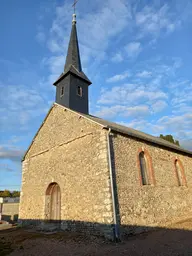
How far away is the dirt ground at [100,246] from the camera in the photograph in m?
5.72

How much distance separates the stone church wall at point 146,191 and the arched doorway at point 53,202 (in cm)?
430

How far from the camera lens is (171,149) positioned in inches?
497

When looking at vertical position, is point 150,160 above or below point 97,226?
above

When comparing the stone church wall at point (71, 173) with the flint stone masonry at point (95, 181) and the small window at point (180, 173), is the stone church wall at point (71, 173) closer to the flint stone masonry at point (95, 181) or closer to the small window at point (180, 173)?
the flint stone masonry at point (95, 181)

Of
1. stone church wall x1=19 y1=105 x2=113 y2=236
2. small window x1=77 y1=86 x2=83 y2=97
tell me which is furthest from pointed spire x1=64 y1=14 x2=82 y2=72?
stone church wall x1=19 y1=105 x2=113 y2=236

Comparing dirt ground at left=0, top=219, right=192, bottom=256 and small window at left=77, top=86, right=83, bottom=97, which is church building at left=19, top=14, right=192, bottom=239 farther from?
dirt ground at left=0, top=219, right=192, bottom=256

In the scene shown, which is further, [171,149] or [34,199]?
[171,149]

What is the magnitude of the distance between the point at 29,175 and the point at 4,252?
22.6 ft

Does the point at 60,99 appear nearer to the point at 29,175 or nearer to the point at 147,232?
the point at 29,175

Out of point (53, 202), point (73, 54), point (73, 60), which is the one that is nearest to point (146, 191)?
point (53, 202)

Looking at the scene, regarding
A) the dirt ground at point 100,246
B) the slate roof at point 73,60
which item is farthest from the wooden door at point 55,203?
the slate roof at point 73,60

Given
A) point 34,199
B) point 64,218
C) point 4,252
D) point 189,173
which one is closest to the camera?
point 4,252

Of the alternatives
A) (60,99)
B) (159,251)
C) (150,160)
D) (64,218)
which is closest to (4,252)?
(64,218)

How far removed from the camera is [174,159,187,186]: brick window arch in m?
12.5
